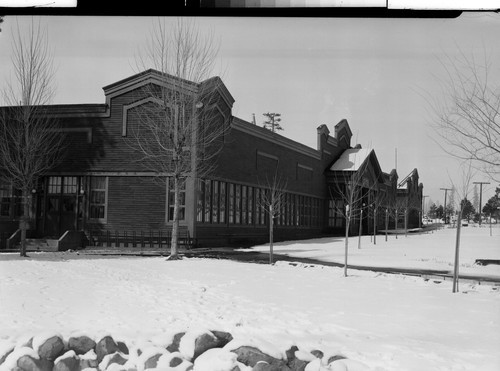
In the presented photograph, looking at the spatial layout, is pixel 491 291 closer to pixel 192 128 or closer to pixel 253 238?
pixel 253 238

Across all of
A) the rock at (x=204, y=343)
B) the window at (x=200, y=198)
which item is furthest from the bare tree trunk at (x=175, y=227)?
the rock at (x=204, y=343)

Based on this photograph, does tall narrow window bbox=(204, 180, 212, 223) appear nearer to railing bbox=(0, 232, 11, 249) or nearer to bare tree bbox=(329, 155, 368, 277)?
bare tree bbox=(329, 155, 368, 277)

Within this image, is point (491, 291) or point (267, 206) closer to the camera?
point (491, 291)

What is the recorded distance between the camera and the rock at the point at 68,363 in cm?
486

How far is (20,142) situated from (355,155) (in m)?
4.59

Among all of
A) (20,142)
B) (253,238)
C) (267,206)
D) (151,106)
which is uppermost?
(151,106)

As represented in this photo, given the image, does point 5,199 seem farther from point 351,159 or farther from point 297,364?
point 297,364

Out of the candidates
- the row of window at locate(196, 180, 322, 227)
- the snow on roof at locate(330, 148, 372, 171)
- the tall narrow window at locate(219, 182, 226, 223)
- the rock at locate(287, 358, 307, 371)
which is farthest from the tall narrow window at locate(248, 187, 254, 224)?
the rock at locate(287, 358, 307, 371)

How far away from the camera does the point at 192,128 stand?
7.97m

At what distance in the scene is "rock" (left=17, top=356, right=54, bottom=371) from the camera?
15.6 ft

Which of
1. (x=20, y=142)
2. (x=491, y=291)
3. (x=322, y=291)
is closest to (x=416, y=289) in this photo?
(x=491, y=291)

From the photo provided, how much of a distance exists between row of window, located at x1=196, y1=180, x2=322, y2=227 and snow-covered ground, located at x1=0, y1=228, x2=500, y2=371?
1.04 meters

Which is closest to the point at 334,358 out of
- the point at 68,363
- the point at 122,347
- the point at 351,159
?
the point at 122,347

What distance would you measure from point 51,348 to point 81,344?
10.7 inches
